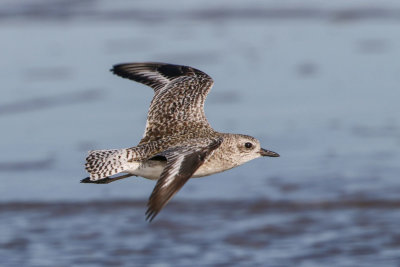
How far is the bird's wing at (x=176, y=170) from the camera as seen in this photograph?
18.0 ft

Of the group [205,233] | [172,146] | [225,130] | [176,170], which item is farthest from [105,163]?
[225,130]

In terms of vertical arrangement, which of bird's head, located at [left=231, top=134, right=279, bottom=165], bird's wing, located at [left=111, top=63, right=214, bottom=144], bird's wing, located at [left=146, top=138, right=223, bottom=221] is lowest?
bird's wing, located at [left=146, top=138, right=223, bottom=221]

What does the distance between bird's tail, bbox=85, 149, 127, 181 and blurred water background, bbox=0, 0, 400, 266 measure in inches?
76.6

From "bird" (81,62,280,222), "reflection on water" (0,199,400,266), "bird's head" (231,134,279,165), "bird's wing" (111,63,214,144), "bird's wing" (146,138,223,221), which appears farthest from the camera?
"reflection on water" (0,199,400,266)

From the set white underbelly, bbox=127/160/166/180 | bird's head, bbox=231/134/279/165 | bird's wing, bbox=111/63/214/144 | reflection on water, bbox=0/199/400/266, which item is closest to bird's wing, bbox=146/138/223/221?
white underbelly, bbox=127/160/166/180

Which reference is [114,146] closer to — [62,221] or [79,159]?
[79,159]

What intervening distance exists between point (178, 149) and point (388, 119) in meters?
5.34

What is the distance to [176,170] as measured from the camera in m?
5.75

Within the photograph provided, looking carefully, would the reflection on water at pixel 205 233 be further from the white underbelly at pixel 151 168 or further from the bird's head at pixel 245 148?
the white underbelly at pixel 151 168

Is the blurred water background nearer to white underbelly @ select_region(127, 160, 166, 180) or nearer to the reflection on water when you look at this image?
the reflection on water

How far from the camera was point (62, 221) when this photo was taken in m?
9.16

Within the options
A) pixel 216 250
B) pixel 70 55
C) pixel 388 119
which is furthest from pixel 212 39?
pixel 216 250

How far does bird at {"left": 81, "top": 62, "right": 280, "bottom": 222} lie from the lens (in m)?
5.79

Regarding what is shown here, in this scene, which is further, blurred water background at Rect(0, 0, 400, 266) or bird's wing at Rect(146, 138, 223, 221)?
blurred water background at Rect(0, 0, 400, 266)
